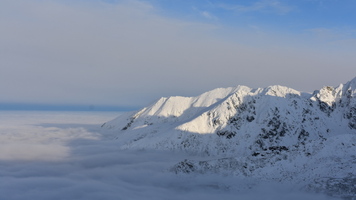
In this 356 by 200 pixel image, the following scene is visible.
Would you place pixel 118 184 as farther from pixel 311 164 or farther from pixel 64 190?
pixel 311 164

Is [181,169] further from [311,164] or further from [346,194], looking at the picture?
[346,194]

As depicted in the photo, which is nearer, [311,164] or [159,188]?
[311,164]

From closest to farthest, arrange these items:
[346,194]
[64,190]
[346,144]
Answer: [346,194] < [346,144] < [64,190]

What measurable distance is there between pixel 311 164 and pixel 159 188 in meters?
80.7

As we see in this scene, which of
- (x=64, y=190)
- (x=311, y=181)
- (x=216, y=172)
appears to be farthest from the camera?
(x=64, y=190)

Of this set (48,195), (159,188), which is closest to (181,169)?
(159,188)

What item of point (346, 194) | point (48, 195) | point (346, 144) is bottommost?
point (48, 195)

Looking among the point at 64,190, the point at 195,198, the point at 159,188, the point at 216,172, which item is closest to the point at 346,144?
the point at 216,172

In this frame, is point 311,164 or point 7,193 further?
point 7,193

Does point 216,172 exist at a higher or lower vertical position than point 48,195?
higher

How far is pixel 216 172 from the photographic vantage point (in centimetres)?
16012

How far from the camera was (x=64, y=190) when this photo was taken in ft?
561

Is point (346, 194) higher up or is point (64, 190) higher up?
point (346, 194)

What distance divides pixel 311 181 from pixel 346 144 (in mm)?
A: 28667
